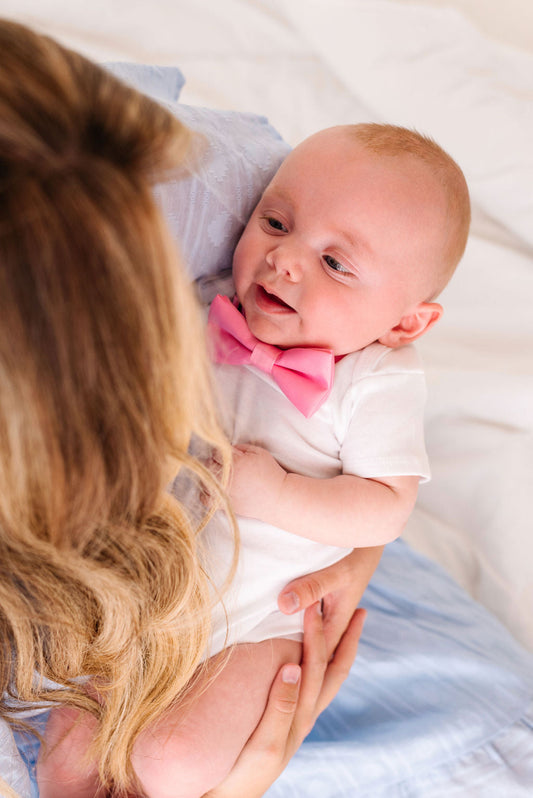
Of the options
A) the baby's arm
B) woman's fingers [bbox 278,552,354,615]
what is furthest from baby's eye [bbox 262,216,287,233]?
woman's fingers [bbox 278,552,354,615]

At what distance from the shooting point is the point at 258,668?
903 millimetres

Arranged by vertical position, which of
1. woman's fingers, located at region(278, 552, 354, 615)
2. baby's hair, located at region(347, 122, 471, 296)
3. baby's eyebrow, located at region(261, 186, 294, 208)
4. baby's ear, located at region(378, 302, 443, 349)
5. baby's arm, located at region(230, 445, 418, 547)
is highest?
baby's hair, located at region(347, 122, 471, 296)

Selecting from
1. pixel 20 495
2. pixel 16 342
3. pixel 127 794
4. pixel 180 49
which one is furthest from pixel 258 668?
pixel 180 49

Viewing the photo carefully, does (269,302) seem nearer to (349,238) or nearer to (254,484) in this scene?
(349,238)

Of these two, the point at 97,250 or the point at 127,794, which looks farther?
the point at 127,794

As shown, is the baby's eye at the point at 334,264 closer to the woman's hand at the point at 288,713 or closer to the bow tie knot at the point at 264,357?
the bow tie knot at the point at 264,357

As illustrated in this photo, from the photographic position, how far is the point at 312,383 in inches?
35.2

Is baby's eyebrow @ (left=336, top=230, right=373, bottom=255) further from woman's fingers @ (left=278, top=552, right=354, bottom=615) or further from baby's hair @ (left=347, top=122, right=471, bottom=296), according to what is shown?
woman's fingers @ (left=278, top=552, right=354, bottom=615)

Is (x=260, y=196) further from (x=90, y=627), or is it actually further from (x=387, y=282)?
(x=90, y=627)

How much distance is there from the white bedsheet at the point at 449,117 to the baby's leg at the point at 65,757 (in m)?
0.74

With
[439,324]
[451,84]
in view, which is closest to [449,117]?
[451,84]

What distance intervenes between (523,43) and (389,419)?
1247 mm

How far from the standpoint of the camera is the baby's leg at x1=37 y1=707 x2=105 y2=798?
0.86 m

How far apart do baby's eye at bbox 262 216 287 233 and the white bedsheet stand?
1.93 feet
